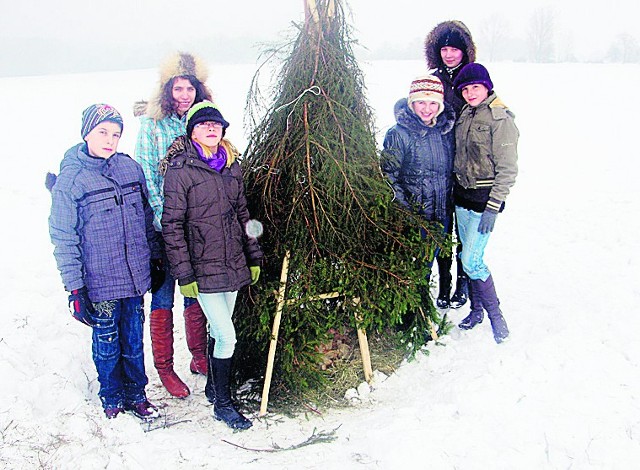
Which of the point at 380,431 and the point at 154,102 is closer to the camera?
the point at 380,431

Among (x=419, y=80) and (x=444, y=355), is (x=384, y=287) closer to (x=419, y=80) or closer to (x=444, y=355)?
(x=444, y=355)

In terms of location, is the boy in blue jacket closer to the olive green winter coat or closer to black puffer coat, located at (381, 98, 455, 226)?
black puffer coat, located at (381, 98, 455, 226)

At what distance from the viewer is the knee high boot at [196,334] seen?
4723 mm

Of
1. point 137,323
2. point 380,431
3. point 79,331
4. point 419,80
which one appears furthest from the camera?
point 79,331

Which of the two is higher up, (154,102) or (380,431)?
(154,102)

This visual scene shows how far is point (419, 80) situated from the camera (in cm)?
438

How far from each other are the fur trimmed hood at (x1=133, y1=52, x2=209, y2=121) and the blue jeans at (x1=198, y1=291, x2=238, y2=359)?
5.12 ft

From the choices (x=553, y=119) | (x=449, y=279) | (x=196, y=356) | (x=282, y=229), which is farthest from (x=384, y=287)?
(x=553, y=119)

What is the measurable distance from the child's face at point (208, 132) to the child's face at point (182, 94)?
661 mm

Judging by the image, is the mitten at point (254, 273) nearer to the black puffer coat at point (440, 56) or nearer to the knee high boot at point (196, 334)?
the knee high boot at point (196, 334)

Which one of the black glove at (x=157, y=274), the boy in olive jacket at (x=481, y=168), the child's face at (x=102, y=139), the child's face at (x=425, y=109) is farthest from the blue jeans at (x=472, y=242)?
the child's face at (x=102, y=139)

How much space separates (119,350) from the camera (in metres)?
4.06

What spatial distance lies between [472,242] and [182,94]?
9.27 feet

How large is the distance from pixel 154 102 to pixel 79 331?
8.90 feet
